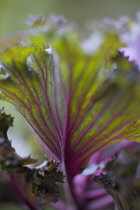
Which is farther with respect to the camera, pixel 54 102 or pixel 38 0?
pixel 38 0

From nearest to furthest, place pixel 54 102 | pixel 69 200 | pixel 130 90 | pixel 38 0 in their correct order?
pixel 130 90, pixel 54 102, pixel 69 200, pixel 38 0

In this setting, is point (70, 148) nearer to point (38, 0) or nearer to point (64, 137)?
point (64, 137)

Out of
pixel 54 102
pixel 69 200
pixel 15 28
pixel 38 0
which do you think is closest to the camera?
pixel 54 102

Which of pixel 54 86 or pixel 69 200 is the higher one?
pixel 54 86

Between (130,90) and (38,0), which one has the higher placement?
(38,0)

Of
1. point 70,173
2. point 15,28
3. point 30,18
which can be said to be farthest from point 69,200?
point 15,28

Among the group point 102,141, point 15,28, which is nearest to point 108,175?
point 102,141

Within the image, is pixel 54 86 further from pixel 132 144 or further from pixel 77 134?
pixel 132 144

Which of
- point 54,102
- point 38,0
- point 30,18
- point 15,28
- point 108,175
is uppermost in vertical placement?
point 38,0

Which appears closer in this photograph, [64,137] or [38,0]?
[64,137]
